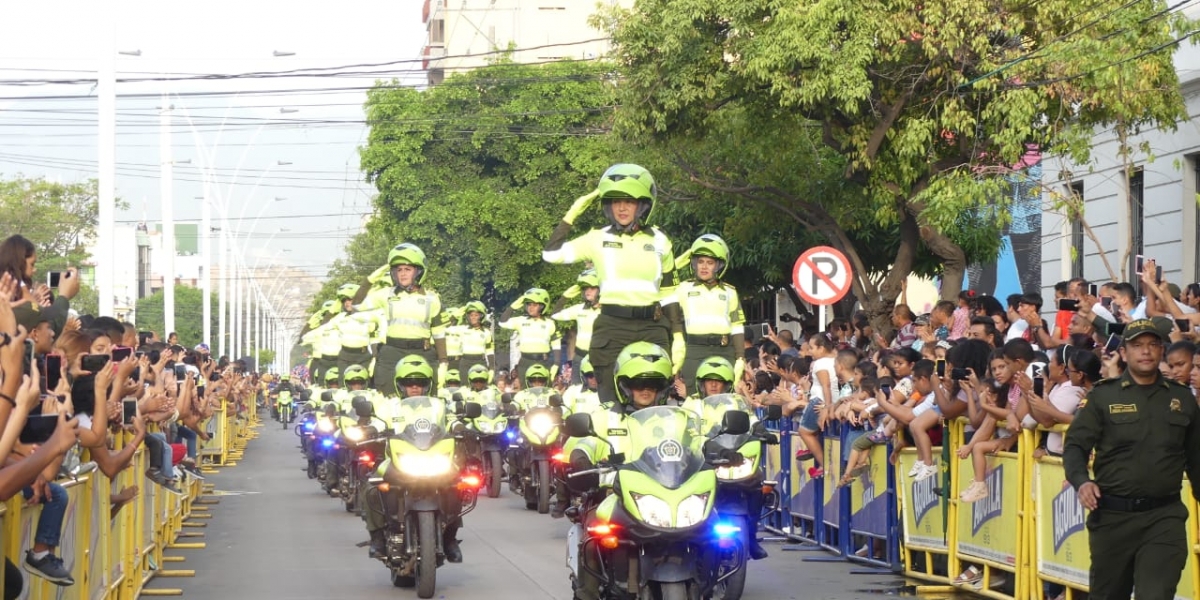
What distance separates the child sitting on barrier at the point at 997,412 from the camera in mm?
13188

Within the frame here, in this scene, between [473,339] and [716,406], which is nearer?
[716,406]

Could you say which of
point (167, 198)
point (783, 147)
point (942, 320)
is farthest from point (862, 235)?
point (167, 198)

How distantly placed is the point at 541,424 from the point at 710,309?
216 inches

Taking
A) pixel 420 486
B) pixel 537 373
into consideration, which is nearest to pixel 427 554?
pixel 420 486

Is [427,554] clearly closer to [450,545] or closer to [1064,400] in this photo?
[450,545]

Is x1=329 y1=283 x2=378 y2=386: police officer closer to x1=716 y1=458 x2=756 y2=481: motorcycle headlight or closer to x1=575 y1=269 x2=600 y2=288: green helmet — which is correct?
x1=575 y1=269 x2=600 y2=288: green helmet

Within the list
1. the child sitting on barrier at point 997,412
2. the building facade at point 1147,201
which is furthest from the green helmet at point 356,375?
the child sitting on barrier at point 997,412

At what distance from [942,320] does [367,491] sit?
877 centimetres

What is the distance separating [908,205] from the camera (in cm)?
2394

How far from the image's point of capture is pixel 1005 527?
13125 millimetres

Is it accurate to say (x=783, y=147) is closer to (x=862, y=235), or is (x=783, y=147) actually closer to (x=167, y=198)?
(x=862, y=235)

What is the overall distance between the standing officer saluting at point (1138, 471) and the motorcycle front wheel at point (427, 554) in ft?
16.3

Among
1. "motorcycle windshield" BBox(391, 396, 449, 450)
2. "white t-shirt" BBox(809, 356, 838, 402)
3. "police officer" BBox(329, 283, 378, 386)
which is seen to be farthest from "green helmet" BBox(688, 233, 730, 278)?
"police officer" BBox(329, 283, 378, 386)

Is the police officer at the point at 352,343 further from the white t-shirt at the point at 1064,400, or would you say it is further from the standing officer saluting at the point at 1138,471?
the standing officer saluting at the point at 1138,471
